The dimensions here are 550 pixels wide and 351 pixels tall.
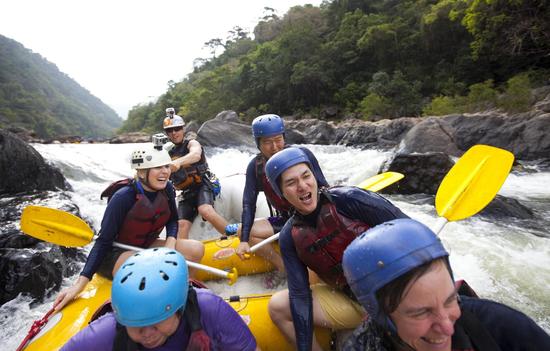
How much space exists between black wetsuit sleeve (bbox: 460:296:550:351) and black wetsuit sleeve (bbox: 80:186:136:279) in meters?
2.43

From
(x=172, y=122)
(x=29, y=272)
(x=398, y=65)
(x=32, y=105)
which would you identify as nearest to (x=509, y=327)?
(x=172, y=122)

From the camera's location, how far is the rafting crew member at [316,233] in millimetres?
1781

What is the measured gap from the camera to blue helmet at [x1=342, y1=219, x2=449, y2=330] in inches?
39.9

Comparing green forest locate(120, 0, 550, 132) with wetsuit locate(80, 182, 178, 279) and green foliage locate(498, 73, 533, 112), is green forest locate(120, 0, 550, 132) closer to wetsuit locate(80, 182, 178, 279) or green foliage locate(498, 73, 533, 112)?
green foliage locate(498, 73, 533, 112)

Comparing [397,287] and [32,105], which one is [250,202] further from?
[32,105]

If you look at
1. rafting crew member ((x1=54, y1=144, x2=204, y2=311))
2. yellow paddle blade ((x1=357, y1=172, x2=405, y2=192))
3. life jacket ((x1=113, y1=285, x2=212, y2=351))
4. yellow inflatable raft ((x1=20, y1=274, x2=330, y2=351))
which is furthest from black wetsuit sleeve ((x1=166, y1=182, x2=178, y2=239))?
yellow paddle blade ((x1=357, y1=172, x2=405, y2=192))

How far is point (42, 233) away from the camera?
2.88m

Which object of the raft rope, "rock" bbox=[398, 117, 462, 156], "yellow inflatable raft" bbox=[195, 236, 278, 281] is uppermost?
the raft rope

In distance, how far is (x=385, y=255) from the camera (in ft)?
3.41

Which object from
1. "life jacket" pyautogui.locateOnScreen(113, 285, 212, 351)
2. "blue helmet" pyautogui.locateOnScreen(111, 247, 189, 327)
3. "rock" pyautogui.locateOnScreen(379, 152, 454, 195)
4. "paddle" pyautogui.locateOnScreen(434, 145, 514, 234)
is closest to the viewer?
"blue helmet" pyautogui.locateOnScreen(111, 247, 189, 327)

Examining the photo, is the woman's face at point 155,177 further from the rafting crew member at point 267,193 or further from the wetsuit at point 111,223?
the rafting crew member at point 267,193

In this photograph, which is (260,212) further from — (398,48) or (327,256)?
(398,48)

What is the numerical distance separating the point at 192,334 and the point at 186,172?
9.29 ft

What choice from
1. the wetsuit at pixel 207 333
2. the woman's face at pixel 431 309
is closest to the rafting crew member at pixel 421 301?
the woman's face at pixel 431 309
